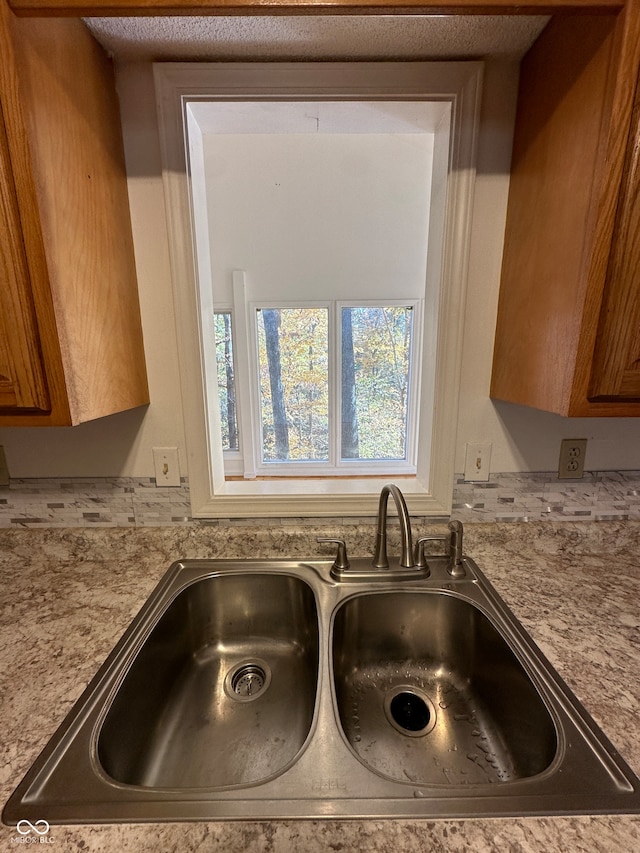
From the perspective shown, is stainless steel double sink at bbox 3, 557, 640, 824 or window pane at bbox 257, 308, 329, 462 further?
window pane at bbox 257, 308, 329, 462

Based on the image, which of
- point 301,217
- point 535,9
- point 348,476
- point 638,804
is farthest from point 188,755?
point 301,217

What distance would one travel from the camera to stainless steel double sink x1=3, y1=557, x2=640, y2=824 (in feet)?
1.59

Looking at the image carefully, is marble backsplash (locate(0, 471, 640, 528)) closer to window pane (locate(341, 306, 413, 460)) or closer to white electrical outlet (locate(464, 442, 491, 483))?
white electrical outlet (locate(464, 442, 491, 483))

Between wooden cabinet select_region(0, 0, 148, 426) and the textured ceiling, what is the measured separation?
0.11 meters

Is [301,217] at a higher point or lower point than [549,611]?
higher

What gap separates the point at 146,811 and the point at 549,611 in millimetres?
817

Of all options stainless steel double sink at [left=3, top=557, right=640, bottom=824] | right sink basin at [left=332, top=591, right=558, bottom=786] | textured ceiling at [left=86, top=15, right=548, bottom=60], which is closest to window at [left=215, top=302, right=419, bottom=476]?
textured ceiling at [left=86, top=15, right=548, bottom=60]

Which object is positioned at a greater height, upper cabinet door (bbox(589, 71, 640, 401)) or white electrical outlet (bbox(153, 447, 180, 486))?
upper cabinet door (bbox(589, 71, 640, 401))

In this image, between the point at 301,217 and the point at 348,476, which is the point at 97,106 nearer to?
the point at 301,217

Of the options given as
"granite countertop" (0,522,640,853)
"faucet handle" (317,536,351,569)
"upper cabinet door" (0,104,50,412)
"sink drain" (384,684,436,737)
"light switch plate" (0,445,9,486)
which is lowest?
"sink drain" (384,684,436,737)

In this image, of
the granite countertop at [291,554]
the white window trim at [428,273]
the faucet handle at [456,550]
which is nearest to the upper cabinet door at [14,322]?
the white window trim at [428,273]

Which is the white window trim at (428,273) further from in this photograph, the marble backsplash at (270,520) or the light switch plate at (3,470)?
the light switch plate at (3,470)

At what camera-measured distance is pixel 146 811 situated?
1.53 feet

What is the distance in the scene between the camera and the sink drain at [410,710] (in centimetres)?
78
